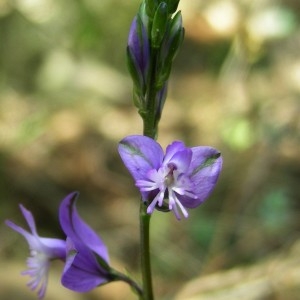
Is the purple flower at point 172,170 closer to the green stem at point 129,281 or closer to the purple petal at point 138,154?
the purple petal at point 138,154

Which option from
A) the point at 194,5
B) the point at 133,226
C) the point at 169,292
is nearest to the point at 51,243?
the point at 169,292

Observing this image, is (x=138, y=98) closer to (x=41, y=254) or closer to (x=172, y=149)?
(x=172, y=149)

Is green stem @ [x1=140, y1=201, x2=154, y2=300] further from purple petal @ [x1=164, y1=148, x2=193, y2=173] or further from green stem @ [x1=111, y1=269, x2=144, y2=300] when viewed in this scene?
purple petal @ [x1=164, y1=148, x2=193, y2=173]

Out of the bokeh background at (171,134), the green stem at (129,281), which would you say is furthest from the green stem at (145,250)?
the bokeh background at (171,134)

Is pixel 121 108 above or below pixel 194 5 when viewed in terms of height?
below

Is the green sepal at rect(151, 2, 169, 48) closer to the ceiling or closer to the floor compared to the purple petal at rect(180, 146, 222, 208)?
closer to the ceiling

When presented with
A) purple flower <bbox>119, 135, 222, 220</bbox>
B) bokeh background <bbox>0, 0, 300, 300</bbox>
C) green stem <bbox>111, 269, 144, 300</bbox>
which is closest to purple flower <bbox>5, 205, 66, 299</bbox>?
green stem <bbox>111, 269, 144, 300</bbox>

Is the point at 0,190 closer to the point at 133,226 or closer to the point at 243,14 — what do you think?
the point at 133,226

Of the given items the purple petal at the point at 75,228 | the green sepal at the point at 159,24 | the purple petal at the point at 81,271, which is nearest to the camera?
the green sepal at the point at 159,24
